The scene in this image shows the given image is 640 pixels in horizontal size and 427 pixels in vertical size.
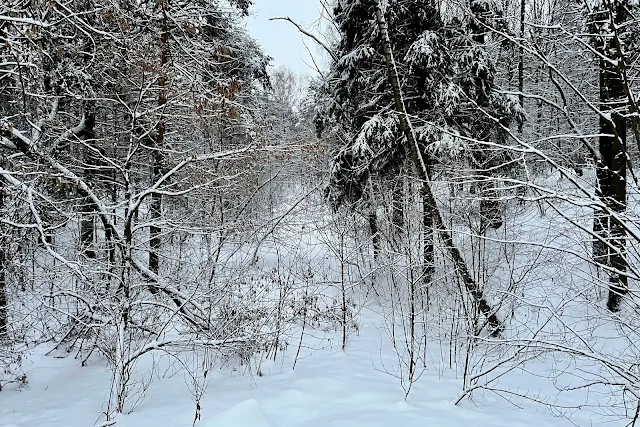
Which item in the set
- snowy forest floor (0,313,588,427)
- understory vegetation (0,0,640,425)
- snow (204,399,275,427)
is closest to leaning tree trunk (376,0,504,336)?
understory vegetation (0,0,640,425)

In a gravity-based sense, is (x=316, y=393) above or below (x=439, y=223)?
below

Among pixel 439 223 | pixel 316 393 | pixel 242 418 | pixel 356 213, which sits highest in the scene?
pixel 356 213

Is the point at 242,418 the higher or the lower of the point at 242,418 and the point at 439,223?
the lower

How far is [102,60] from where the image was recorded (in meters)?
7.88

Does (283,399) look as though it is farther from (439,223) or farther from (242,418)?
(439,223)

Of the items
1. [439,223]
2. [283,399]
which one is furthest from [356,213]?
[283,399]

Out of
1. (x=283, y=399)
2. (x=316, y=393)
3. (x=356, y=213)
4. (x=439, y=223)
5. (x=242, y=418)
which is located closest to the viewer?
(x=242, y=418)

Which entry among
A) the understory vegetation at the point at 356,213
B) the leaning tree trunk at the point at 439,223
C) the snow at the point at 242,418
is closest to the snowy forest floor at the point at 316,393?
the snow at the point at 242,418

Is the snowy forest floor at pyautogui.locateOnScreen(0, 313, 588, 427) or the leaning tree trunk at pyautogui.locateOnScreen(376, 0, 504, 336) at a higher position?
the leaning tree trunk at pyautogui.locateOnScreen(376, 0, 504, 336)

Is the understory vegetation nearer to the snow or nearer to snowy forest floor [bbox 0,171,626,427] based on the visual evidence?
snowy forest floor [bbox 0,171,626,427]

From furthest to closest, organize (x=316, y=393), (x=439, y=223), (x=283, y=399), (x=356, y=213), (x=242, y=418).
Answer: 1. (x=356, y=213)
2. (x=439, y=223)
3. (x=316, y=393)
4. (x=283, y=399)
5. (x=242, y=418)

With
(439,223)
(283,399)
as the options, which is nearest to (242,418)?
(283,399)

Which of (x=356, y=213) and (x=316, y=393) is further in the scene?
(x=356, y=213)

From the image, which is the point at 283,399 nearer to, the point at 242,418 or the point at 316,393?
the point at 316,393
